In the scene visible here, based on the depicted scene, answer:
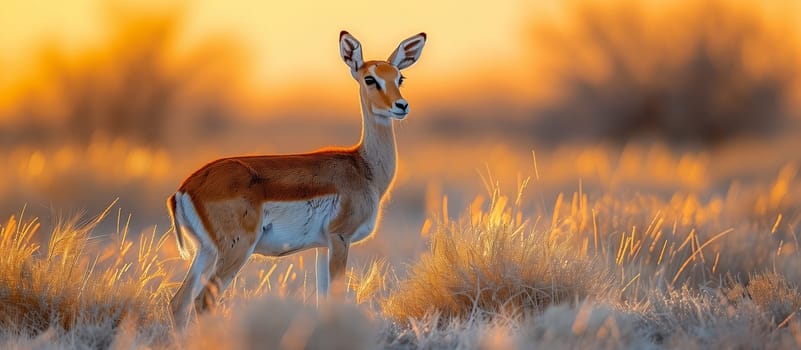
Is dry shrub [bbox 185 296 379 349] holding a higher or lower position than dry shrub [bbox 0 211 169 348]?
higher

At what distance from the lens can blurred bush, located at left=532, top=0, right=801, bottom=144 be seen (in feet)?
85.1

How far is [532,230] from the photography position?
8023 mm

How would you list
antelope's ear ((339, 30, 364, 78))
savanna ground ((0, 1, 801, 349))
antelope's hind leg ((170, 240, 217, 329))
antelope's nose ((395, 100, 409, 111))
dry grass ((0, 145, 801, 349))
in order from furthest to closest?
1. antelope's ear ((339, 30, 364, 78))
2. antelope's nose ((395, 100, 409, 111))
3. antelope's hind leg ((170, 240, 217, 329))
4. savanna ground ((0, 1, 801, 349))
5. dry grass ((0, 145, 801, 349))

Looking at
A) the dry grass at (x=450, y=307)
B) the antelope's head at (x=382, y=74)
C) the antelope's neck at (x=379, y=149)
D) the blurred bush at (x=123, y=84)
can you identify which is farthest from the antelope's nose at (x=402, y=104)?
the blurred bush at (x=123, y=84)

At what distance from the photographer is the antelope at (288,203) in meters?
6.90

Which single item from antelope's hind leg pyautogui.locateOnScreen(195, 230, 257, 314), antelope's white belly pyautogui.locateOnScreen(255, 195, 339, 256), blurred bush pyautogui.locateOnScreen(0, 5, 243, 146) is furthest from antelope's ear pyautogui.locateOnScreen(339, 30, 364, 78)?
blurred bush pyautogui.locateOnScreen(0, 5, 243, 146)

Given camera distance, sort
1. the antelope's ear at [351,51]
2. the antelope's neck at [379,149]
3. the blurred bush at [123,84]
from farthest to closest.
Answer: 1. the blurred bush at [123,84]
2. the antelope's ear at [351,51]
3. the antelope's neck at [379,149]

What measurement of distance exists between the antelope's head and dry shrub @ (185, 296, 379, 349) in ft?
8.29

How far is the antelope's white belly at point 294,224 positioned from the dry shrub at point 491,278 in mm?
744

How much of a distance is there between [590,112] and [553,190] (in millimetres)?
12017

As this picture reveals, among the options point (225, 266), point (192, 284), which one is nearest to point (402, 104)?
point (225, 266)

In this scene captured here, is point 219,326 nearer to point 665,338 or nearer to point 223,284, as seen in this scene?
point 223,284

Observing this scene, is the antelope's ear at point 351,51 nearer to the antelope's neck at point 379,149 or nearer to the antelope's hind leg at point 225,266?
the antelope's neck at point 379,149

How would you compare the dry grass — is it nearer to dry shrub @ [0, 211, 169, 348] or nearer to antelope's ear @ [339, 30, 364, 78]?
dry shrub @ [0, 211, 169, 348]
